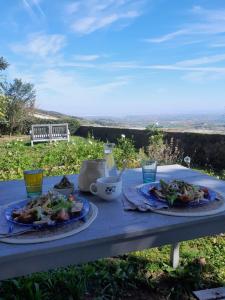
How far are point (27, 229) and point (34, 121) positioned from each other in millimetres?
12948

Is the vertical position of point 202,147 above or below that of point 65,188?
below

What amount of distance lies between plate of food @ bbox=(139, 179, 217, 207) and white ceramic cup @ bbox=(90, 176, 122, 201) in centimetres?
14

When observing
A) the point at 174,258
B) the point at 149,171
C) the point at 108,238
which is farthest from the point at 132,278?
the point at 108,238

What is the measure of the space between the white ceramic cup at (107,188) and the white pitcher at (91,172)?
51 mm

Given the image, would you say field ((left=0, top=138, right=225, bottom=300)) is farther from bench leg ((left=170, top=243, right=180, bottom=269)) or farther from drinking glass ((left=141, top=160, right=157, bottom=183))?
drinking glass ((left=141, top=160, right=157, bottom=183))

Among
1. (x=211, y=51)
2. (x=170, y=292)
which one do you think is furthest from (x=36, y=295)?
(x=211, y=51)

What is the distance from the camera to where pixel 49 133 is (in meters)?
9.62

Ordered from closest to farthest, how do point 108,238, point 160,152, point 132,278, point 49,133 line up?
point 108,238, point 132,278, point 160,152, point 49,133

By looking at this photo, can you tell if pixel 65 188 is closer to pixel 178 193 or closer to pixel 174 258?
pixel 178 193

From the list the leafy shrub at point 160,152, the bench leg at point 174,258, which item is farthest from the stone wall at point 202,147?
the bench leg at point 174,258

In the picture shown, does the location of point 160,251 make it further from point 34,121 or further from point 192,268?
point 34,121

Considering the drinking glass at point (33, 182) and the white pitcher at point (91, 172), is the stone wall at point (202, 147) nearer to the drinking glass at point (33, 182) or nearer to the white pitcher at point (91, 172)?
the white pitcher at point (91, 172)

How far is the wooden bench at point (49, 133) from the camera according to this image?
373 inches

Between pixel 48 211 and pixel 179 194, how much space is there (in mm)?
513
